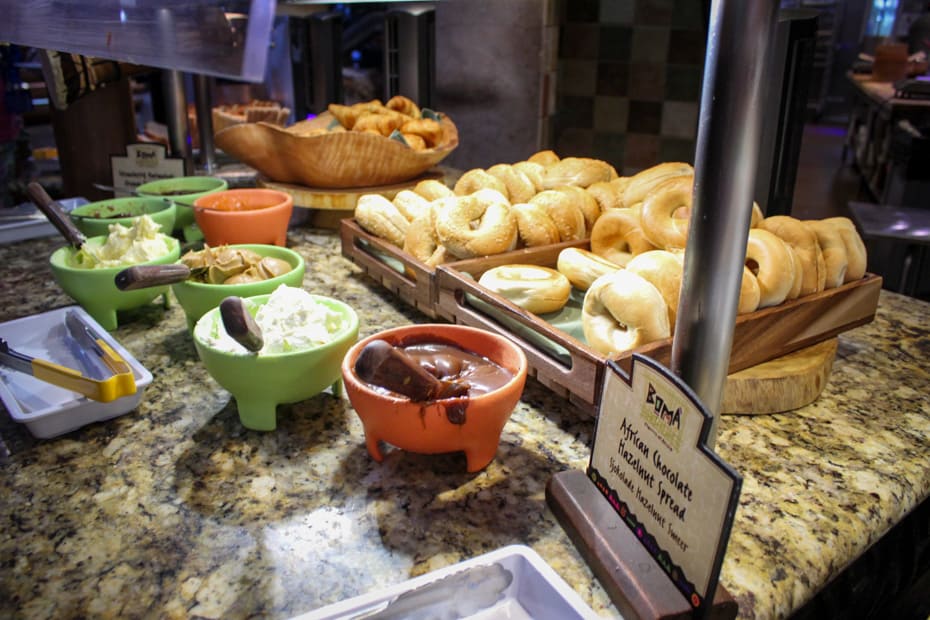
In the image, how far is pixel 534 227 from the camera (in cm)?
137

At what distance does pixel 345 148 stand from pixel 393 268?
1.68 feet

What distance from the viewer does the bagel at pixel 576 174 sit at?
5.37 ft

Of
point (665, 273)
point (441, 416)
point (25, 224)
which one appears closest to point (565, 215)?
point (665, 273)

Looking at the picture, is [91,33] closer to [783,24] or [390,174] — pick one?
[390,174]

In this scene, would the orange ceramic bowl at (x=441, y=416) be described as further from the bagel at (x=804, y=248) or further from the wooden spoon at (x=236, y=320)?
the bagel at (x=804, y=248)

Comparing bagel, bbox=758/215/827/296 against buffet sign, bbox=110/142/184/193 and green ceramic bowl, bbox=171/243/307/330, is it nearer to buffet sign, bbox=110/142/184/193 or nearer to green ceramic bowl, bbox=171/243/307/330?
green ceramic bowl, bbox=171/243/307/330

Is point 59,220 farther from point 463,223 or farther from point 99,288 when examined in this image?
point 463,223

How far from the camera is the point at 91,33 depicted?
2.40 feet

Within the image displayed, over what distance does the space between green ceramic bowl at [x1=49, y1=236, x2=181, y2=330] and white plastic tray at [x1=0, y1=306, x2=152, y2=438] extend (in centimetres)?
4

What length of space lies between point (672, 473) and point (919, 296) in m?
2.78

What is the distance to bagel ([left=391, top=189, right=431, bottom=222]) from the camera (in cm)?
150

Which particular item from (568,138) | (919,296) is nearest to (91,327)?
(568,138)

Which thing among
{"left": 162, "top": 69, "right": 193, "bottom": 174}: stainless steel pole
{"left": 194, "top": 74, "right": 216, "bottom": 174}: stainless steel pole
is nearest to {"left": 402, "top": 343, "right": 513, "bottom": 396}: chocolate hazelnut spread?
{"left": 162, "top": 69, "right": 193, "bottom": 174}: stainless steel pole

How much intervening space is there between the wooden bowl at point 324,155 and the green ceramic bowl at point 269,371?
2.93 feet
